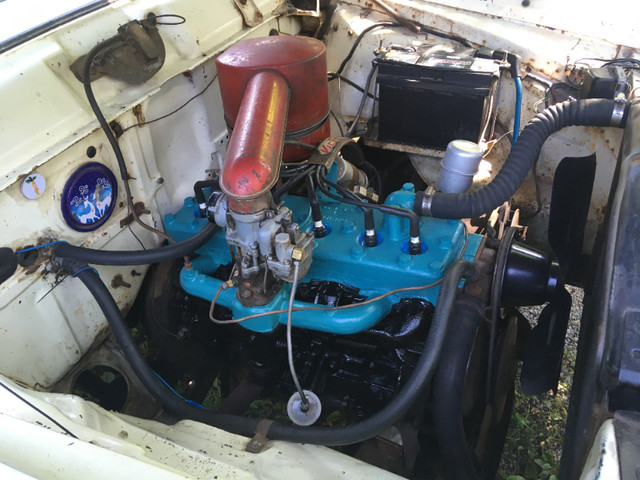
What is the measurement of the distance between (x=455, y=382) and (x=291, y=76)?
101 cm

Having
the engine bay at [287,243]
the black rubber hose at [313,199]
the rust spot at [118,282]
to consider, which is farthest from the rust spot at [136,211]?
the black rubber hose at [313,199]

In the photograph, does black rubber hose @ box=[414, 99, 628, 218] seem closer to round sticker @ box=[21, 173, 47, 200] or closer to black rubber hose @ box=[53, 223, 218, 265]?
black rubber hose @ box=[53, 223, 218, 265]

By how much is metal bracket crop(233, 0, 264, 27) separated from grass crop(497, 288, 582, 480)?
189 cm

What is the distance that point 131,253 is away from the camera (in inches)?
56.9

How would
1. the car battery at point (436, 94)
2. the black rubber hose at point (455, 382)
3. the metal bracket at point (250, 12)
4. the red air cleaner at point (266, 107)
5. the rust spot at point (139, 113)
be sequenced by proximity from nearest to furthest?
the red air cleaner at point (266, 107) → the black rubber hose at point (455, 382) → the rust spot at point (139, 113) → the car battery at point (436, 94) → the metal bracket at point (250, 12)

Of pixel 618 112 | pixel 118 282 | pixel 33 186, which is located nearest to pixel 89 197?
pixel 33 186

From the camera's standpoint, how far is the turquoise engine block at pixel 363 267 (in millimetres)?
1441

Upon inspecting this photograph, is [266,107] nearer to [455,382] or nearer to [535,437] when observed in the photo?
[455,382]

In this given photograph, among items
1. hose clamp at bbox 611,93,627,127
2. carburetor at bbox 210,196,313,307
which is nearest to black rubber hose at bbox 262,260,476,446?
carburetor at bbox 210,196,313,307

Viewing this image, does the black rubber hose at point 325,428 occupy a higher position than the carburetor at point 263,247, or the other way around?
the carburetor at point 263,247

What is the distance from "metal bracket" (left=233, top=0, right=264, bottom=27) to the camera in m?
2.03

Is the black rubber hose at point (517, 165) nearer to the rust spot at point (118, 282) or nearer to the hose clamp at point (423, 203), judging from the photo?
the hose clamp at point (423, 203)

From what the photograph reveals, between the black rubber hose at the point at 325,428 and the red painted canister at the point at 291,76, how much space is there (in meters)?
0.68

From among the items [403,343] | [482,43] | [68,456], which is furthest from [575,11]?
[68,456]
